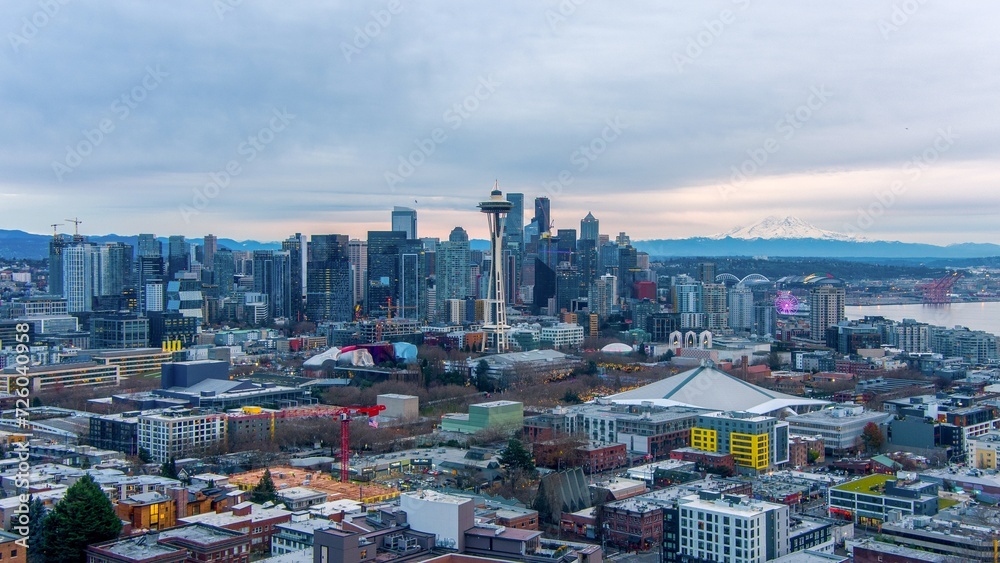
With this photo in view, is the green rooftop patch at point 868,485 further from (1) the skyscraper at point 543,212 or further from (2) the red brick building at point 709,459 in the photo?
(1) the skyscraper at point 543,212

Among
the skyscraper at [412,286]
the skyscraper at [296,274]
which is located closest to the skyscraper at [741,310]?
the skyscraper at [412,286]

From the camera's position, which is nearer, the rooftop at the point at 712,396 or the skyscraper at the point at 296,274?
the rooftop at the point at 712,396

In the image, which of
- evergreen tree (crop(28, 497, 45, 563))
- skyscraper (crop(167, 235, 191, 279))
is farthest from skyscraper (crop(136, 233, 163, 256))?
evergreen tree (crop(28, 497, 45, 563))

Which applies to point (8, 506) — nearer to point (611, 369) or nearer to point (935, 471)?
point (935, 471)

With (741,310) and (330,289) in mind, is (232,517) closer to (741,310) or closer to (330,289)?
(741,310)

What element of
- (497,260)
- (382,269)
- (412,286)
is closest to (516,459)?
(497,260)

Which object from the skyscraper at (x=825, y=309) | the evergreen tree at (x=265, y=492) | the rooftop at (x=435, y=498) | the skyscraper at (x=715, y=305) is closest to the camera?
the rooftop at (x=435, y=498)

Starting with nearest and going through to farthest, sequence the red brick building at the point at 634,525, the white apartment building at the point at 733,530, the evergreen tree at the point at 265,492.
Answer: the white apartment building at the point at 733,530 → the red brick building at the point at 634,525 → the evergreen tree at the point at 265,492
